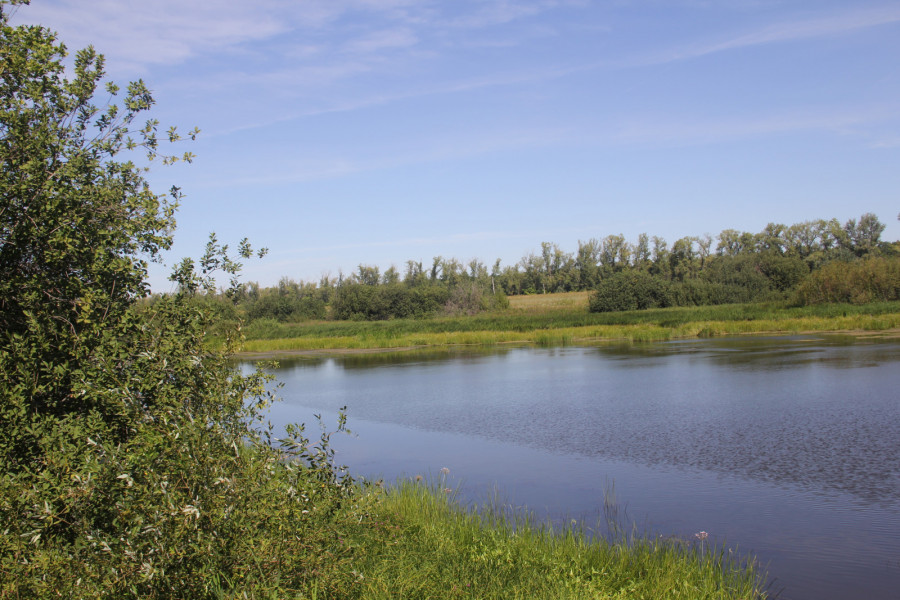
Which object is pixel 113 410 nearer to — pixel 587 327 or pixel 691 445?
pixel 691 445

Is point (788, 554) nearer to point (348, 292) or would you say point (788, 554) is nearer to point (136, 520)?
point (136, 520)

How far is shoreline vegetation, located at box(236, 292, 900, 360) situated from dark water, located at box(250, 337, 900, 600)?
483 inches

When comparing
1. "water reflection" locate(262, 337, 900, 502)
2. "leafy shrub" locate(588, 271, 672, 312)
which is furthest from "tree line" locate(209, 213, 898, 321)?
"water reflection" locate(262, 337, 900, 502)

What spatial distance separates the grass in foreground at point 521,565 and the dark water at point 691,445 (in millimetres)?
1084

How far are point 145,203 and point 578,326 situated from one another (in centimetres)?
4671

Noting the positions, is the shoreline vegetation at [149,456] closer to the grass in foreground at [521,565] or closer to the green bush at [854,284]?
the grass in foreground at [521,565]

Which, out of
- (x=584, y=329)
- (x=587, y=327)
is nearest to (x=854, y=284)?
(x=587, y=327)

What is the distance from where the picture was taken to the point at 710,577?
6246 millimetres

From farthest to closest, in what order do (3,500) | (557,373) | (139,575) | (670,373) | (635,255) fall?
(635,255) < (557,373) < (670,373) < (3,500) < (139,575)

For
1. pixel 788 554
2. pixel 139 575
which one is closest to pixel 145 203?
pixel 139 575

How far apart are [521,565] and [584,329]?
42.0 m

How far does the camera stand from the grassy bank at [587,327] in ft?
133

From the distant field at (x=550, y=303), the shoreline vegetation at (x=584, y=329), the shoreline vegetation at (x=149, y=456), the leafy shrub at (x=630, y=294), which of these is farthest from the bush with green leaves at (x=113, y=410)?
the distant field at (x=550, y=303)

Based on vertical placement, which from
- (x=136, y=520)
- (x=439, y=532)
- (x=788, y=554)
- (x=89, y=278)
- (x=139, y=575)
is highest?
(x=89, y=278)
